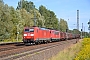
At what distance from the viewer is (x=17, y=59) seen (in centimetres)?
1923

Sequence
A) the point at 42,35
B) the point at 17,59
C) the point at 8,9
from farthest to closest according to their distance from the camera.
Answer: the point at 8,9 < the point at 42,35 < the point at 17,59

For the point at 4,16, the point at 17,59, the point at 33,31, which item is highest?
the point at 4,16

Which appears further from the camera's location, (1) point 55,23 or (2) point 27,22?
(1) point 55,23

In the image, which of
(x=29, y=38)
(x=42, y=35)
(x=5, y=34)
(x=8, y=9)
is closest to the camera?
(x=29, y=38)

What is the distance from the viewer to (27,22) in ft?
259

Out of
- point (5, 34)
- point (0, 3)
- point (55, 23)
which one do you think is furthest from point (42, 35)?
point (55, 23)

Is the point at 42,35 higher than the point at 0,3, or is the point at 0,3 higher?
the point at 0,3

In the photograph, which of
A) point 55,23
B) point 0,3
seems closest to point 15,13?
point 0,3

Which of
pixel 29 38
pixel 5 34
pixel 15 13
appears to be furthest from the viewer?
pixel 15 13

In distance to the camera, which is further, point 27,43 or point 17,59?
point 27,43

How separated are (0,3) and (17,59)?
43281 millimetres

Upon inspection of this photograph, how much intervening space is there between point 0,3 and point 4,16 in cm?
337

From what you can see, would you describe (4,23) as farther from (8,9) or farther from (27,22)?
(27,22)

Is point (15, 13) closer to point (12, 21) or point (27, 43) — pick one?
point (12, 21)
